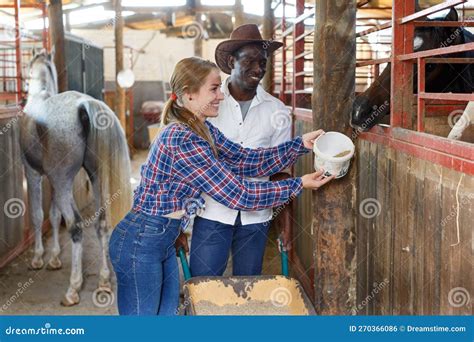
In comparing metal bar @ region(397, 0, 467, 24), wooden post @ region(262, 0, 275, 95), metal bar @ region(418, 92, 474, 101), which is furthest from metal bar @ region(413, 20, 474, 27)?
wooden post @ region(262, 0, 275, 95)

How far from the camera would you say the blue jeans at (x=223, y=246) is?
9.89ft

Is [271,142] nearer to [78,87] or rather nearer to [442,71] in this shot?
[442,71]

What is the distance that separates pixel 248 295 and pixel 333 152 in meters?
0.69

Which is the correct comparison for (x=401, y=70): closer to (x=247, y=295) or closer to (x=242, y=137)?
(x=242, y=137)

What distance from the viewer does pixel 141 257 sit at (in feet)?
8.21

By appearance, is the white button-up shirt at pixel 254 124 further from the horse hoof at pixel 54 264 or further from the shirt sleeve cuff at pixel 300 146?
the horse hoof at pixel 54 264

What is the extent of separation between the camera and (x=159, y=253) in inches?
100

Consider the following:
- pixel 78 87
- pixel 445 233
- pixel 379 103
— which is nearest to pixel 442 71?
pixel 379 103

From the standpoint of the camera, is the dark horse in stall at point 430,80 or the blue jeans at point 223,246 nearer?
the dark horse in stall at point 430,80

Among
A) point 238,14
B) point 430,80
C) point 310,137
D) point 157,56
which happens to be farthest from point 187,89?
point 157,56

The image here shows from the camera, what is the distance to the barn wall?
1.93 metres

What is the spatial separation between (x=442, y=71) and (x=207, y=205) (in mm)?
1480

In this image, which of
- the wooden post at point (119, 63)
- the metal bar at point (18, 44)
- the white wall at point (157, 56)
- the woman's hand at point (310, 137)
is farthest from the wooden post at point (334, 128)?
the white wall at point (157, 56)

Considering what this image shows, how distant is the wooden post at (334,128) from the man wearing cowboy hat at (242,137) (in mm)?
624
